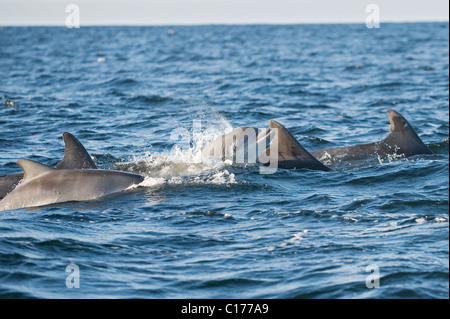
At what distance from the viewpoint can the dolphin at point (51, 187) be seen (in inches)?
460

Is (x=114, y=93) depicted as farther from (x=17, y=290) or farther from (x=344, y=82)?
(x=17, y=290)

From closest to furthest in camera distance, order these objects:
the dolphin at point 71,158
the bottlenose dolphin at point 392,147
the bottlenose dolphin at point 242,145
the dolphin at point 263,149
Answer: the dolphin at point 71,158, the dolphin at point 263,149, the bottlenose dolphin at point 242,145, the bottlenose dolphin at point 392,147

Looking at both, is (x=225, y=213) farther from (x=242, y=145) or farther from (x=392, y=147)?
(x=392, y=147)

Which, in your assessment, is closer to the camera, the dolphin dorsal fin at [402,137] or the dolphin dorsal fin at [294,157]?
the dolphin dorsal fin at [294,157]

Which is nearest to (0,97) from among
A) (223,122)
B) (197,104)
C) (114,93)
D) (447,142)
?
(114,93)

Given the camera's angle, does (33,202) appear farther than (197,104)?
No

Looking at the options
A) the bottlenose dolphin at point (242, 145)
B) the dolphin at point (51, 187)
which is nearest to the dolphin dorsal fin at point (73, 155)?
the dolphin at point (51, 187)

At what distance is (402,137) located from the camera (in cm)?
1553

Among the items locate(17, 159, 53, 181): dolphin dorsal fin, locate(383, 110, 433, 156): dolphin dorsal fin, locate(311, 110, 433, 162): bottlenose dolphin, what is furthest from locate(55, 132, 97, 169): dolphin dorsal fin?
locate(383, 110, 433, 156): dolphin dorsal fin

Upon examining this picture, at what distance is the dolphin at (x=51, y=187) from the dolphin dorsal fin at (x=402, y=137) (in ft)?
21.7

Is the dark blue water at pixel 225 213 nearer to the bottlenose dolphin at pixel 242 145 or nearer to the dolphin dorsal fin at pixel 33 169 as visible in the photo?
the bottlenose dolphin at pixel 242 145

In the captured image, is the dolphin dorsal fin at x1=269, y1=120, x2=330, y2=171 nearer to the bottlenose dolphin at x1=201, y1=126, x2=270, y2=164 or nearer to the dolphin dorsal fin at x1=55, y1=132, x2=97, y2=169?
the bottlenose dolphin at x1=201, y1=126, x2=270, y2=164
